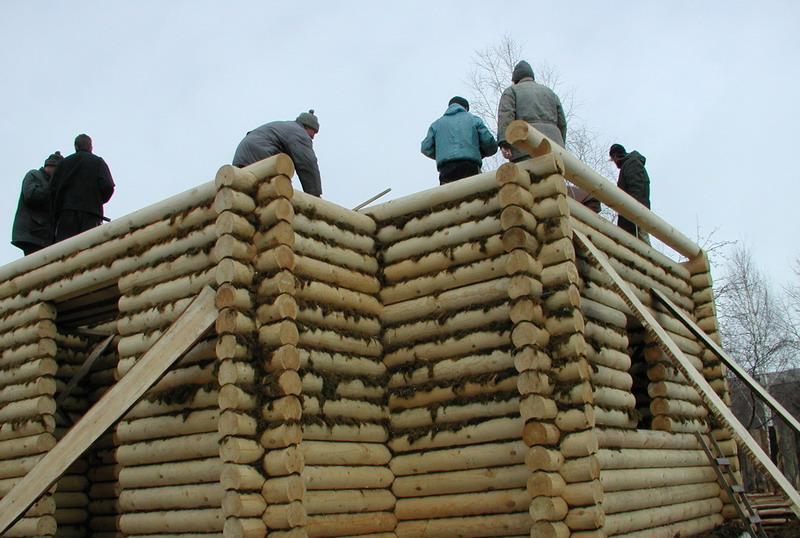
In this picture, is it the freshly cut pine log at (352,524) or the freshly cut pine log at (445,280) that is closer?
the freshly cut pine log at (352,524)

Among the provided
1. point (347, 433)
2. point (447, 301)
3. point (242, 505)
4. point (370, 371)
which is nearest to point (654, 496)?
point (447, 301)

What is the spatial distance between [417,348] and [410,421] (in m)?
0.79

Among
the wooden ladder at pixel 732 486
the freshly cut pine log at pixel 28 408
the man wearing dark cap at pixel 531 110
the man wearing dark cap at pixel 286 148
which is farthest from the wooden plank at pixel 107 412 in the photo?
the wooden ladder at pixel 732 486

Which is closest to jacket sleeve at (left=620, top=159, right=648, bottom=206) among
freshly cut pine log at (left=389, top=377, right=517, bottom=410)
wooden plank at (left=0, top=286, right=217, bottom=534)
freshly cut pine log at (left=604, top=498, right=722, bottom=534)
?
freshly cut pine log at (left=604, top=498, right=722, bottom=534)

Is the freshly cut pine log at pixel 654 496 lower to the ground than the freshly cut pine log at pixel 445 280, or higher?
lower

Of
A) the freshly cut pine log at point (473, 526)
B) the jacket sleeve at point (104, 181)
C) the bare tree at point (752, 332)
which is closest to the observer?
the freshly cut pine log at point (473, 526)

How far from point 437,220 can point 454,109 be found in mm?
2455

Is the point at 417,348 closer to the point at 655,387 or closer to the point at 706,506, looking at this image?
the point at 655,387

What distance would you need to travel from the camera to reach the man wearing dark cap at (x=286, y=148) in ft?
32.8

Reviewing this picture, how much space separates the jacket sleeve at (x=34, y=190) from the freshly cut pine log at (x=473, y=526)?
7.74m

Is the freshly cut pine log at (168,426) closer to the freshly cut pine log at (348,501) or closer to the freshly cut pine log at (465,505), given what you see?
the freshly cut pine log at (348,501)

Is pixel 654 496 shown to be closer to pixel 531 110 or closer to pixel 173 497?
pixel 531 110

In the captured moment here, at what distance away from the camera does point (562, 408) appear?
768cm

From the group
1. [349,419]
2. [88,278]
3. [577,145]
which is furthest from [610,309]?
[577,145]
